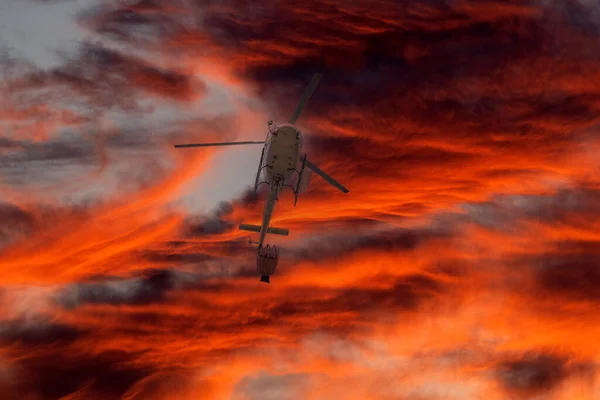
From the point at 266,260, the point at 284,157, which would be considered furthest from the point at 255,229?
the point at 284,157

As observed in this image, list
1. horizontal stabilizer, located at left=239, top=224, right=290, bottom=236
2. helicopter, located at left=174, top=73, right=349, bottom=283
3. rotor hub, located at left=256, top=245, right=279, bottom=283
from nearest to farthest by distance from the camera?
helicopter, located at left=174, top=73, right=349, bottom=283 → rotor hub, located at left=256, top=245, right=279, bottom=283 → horizontal stabilizer, located at left=239, top=224, right=290, bottom=236

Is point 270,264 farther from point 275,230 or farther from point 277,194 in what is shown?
point 277,194

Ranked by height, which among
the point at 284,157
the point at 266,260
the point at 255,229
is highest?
the point at 284,157

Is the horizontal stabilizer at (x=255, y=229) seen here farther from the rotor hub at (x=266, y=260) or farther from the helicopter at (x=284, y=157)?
the helicopter at (x=284, y=157)

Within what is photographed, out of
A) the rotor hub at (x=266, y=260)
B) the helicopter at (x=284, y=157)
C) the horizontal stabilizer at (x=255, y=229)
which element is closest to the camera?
the helicopter at (x=284, y=157)

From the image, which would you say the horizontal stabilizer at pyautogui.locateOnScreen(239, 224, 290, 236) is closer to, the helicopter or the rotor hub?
the rotor hub

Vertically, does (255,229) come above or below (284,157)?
below

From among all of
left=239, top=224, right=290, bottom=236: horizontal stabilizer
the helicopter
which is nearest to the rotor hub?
left=239, top=224, right=290, bottom=236: horizontal stabilizer

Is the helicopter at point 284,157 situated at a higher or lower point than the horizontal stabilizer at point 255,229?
higher

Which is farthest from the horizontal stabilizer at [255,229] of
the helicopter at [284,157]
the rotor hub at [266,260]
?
the helicopter at [284,157]

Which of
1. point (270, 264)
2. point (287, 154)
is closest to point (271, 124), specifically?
point (287, 154)

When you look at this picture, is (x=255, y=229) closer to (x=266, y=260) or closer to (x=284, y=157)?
(x=266, y=260)

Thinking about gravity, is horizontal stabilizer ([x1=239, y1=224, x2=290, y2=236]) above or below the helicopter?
below

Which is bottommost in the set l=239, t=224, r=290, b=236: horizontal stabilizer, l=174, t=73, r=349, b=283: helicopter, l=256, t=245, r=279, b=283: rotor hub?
l=256, t=245, r=279, b=283: rotor hub
